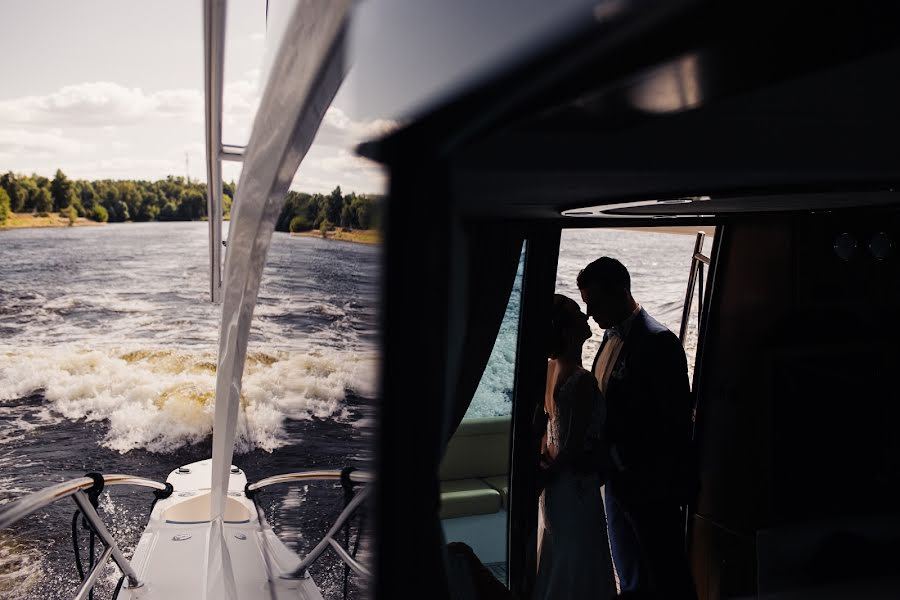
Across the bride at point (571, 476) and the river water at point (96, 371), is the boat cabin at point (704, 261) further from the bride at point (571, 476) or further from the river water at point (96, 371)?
the river water at point (96, 371)

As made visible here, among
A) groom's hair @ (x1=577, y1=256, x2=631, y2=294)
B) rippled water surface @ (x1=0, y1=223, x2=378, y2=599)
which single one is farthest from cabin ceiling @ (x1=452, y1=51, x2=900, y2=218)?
rippled water surface @ (x1=0, y1=223, x2=378, y2=599)

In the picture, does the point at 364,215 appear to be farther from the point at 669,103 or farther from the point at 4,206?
the point at 4,206

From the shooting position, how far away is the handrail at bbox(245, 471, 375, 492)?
297 millimetres

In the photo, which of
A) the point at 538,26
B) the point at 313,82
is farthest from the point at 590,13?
the point at 313,82

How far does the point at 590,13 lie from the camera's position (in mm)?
164

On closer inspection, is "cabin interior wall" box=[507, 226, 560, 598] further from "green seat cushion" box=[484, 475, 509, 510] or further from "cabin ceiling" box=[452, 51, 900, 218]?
"cabin ceiling" box=[452, 51, 900, 218]

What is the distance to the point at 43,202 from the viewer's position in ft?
35.8

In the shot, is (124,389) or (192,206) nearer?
(124,389)

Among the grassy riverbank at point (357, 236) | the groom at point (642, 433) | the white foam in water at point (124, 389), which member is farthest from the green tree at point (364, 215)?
the white foam in water at point (124, 389)

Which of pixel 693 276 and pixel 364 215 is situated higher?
A: pixel 364 215

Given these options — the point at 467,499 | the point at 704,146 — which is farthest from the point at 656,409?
the point at 704,146

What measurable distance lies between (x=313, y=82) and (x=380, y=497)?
0.29 m

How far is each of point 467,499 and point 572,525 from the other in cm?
61

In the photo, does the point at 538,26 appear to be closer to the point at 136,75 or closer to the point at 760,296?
the point at 760,296
